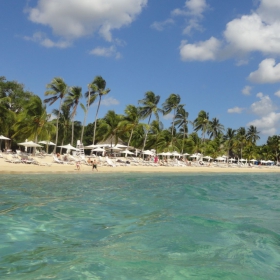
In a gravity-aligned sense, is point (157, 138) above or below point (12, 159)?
above

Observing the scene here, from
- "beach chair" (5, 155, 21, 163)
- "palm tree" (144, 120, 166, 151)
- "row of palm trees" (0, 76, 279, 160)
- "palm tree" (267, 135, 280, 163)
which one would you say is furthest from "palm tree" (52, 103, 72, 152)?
"palm tree" (267, 135, 280, 163)

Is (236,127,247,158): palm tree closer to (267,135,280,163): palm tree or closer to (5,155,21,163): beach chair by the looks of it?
(267,135,280,163): palm tree

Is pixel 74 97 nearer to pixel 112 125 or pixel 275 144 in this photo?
pixel 112 125

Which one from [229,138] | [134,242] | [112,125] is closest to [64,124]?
[112,125]

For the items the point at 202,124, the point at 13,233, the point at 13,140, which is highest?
the point at 202,124

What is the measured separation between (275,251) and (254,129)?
7656cm

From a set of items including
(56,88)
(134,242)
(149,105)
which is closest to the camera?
(134,242)

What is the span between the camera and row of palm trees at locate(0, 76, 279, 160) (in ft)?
115

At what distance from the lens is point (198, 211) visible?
8594 millimetres

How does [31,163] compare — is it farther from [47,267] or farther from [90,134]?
[90,134]

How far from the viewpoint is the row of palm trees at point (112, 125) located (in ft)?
115

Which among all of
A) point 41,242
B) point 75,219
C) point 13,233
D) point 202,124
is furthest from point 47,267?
point 202,124

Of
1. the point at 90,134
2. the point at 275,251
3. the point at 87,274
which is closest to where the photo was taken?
the point at 87,274

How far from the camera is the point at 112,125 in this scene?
134ft
